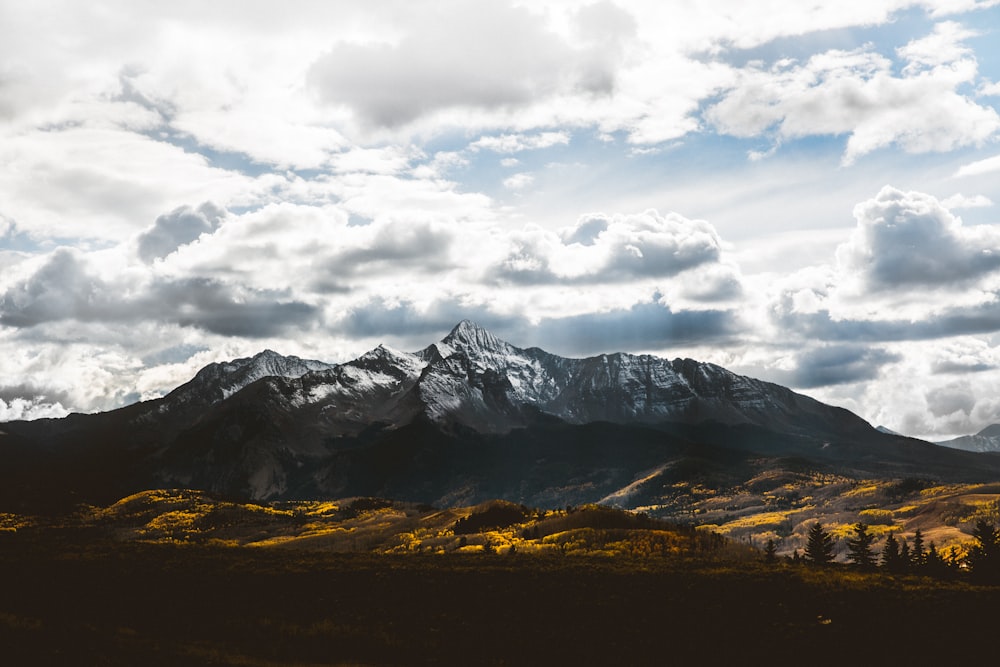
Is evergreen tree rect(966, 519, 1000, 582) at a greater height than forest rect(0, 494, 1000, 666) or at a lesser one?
lesser

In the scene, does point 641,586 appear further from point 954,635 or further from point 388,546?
point 388,546

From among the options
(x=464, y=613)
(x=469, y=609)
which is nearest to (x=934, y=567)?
(x=469, y=609)

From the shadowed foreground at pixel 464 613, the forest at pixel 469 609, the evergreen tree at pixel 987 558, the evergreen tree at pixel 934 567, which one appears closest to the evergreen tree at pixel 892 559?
the evergreen tree at pixel 934 567

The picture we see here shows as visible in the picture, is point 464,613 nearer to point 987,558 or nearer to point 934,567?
point 934,567

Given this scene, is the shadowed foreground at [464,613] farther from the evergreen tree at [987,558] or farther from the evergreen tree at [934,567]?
the evergreen tree at [934,567]

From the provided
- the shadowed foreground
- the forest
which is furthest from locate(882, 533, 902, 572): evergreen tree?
the shadowed foreground

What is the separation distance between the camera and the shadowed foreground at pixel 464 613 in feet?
176

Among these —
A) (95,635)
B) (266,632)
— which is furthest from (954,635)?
(95,635)

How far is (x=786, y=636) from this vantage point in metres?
66.3

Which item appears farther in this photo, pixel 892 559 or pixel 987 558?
pixel 892 559

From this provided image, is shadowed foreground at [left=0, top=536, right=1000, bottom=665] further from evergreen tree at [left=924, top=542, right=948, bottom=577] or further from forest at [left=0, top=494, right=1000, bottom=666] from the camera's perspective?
evergreen tree at [left=924, top=542, right=948, bottom=577]

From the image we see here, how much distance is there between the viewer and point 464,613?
72.6m

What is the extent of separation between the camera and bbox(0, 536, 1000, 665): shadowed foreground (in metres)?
53.5

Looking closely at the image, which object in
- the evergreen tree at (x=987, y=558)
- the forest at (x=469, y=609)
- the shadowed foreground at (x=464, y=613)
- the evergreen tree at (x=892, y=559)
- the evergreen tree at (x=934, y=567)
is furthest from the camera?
the evergreen tree at (x=892, y=559)
